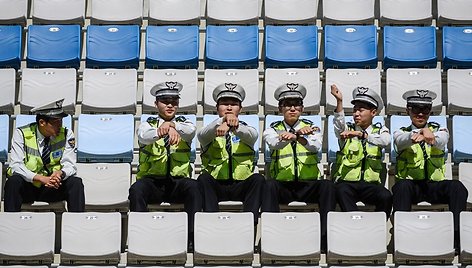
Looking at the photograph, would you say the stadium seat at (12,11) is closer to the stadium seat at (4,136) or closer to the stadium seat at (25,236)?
the stadium seat at (4,136)

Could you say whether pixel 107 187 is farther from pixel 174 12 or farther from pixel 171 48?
pixel 174 12

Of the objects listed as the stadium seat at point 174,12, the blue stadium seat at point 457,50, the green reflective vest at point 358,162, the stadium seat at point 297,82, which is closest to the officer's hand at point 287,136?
the green reflective vest at point 358,162

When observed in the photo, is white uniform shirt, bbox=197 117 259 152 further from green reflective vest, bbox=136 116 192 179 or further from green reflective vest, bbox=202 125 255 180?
green reflective vest, bbox=136 116 192 179

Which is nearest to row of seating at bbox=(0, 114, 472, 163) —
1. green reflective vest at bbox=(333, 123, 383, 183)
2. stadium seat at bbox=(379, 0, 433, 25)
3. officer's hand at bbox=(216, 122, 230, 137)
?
green reflective vest at bbox=(333, 123, 383, 183)

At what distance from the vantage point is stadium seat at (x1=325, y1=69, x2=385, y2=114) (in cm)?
1018

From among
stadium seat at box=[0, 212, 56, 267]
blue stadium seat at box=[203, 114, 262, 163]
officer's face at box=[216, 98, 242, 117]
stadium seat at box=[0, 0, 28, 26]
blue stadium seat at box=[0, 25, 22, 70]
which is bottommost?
stadium seat at box=[0, 212, 56, 267]

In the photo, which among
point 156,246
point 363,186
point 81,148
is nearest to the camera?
point 156,246

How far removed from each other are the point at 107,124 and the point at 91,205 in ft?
2.71

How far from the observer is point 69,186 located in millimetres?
8992

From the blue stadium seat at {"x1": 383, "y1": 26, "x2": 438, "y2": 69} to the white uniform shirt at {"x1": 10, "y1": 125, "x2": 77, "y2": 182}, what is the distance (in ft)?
10.1

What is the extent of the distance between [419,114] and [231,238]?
1.89 metres

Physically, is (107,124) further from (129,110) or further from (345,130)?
(345,130)

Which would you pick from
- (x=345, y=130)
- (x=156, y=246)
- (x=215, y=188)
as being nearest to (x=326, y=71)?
(x=345, y=130)

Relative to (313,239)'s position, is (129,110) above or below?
above
